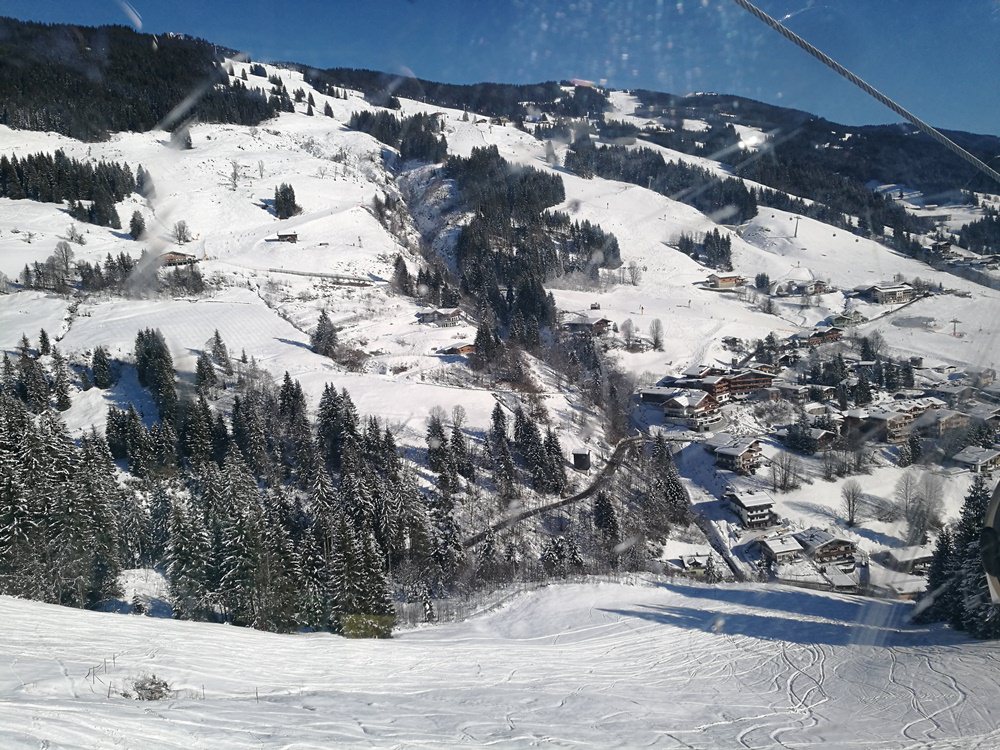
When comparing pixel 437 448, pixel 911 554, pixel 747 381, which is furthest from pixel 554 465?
pixel 747 381

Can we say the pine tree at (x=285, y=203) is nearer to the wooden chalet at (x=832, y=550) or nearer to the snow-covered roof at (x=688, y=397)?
the snow-covered roof at (x=688, y=397)

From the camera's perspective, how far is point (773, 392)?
2773cm

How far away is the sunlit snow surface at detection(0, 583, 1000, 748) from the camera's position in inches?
126

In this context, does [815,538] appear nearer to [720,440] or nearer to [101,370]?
[720,440]

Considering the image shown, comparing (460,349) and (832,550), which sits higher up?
(460,349)

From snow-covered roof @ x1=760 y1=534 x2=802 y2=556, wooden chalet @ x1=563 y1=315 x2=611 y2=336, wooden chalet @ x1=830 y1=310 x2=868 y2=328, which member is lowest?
snow-covered roof @ x1=760 y1=534 x2=802 y2=556

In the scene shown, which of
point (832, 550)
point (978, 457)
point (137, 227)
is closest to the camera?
point (978, 457)

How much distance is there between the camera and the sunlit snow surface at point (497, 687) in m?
3.21

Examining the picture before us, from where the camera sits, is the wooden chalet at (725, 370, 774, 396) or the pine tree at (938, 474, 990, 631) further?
the wooden chalet at (725, 370, 774, 396)

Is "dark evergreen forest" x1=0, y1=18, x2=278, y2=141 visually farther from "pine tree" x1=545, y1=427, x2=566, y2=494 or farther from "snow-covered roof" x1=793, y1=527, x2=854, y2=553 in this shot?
"snow-covered roof" x1=793, y1=527, x2=854, y2=553

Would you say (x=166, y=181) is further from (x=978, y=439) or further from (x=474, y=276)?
(x=978, y=439)

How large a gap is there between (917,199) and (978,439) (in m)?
61.8

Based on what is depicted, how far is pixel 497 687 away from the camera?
5.19 metres

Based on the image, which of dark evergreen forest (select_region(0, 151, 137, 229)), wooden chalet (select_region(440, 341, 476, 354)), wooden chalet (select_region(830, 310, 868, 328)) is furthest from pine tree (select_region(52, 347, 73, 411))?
wooden chalet (select_region(830, 310, 868, 328))
